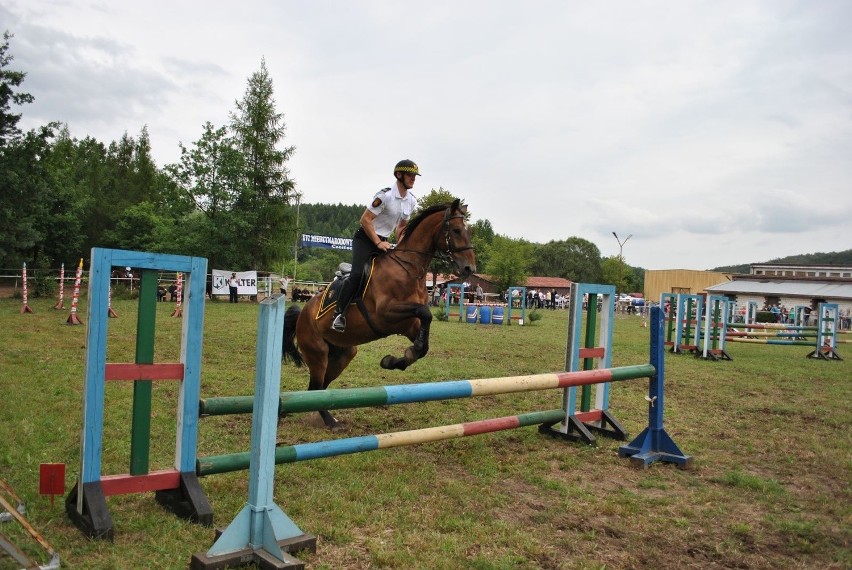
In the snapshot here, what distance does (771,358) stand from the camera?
1554 cm

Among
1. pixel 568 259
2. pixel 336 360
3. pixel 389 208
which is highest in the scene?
pixel 568 259

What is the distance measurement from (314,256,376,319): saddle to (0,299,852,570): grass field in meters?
1.19

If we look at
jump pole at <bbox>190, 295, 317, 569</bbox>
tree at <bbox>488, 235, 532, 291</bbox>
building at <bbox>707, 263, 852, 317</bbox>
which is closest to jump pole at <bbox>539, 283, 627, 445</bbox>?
jump pole at <bbox>190, 295, 317, 569</bbox>

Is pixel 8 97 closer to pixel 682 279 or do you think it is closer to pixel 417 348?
pixel 417 348

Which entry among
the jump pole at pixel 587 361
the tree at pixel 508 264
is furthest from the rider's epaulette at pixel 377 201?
the tree at pixel 508 264

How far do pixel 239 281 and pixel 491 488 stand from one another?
29.2m

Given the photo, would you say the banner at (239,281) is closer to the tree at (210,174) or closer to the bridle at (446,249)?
the tree at (210,174)

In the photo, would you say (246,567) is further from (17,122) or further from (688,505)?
(17,122)

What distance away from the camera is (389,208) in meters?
5.68

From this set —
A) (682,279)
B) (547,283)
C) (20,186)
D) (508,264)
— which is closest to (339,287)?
(20,186)

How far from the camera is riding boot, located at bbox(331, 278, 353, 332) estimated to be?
5.66 m

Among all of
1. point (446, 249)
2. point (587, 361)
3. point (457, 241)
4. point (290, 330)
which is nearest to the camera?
point (457, 241)

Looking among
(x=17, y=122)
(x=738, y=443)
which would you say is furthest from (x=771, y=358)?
(x=17, y=122)

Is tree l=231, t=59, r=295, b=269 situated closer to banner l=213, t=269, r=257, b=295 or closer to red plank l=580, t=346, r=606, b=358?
banner l=213, t=269, r=257, b=295
